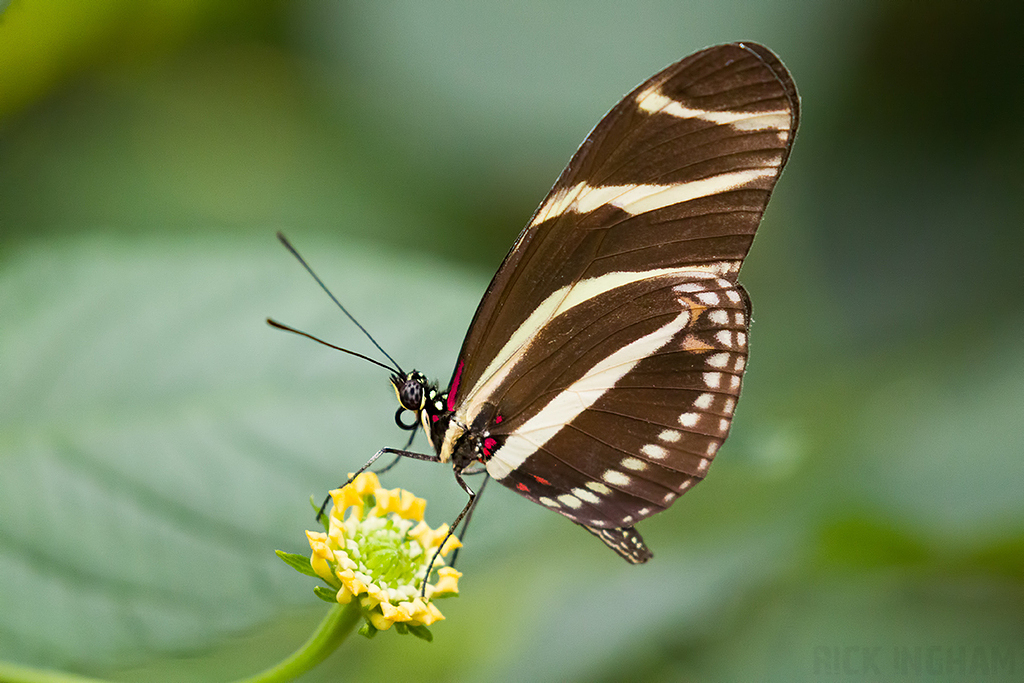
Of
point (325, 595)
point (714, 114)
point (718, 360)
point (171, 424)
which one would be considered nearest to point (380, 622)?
point (325, 595)

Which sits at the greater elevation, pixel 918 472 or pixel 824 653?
pixel 918 472

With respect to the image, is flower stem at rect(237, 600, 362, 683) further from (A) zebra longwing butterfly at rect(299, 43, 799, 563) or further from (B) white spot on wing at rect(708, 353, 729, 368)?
(B) white spot on wing at rect(708, 353, 729, 368)

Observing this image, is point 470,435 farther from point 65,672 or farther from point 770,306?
point 770,306

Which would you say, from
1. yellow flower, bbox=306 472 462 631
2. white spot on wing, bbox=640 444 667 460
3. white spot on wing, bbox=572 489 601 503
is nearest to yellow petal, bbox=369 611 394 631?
yellow flower, bbox=306 472 462 631

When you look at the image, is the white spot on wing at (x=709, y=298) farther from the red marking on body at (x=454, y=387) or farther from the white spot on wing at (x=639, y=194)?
the red marking on body at (x=454, y=387)

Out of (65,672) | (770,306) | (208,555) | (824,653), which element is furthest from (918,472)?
(65,672)
